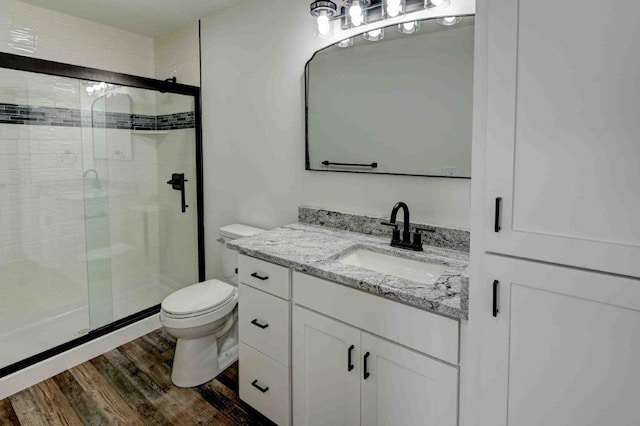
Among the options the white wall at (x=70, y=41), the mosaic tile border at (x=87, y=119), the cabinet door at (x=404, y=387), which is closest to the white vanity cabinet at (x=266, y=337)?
the cabinet door at (x=404, y=387)

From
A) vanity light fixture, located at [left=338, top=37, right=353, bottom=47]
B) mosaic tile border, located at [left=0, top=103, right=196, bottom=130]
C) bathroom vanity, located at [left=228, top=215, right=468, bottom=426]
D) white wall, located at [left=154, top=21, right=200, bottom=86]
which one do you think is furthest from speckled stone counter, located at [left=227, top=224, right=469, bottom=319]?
white wall, located at [left=154, top=21, right=200, bottom=86]

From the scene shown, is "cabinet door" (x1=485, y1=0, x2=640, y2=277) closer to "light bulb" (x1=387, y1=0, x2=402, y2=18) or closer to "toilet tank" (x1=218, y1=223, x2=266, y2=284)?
"light bulb" (x1=387, y1=0, x2=402, y2=18)

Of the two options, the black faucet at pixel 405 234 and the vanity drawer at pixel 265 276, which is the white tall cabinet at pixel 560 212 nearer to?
the black faucet at pixel 405 234

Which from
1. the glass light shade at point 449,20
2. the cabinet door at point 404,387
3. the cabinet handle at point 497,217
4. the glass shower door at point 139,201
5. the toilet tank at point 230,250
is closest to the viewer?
the cabinet handle at point 497,217

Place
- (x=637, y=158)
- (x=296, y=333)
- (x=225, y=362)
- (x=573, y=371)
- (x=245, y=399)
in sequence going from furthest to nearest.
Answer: (x=225, y=362) < (x=245, y=399) < (x=296, y=333) < (x=573, y=371) < (x=637, y=158)

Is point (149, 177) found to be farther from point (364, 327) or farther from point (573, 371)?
point (573, 371)

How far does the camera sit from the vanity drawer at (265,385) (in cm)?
171

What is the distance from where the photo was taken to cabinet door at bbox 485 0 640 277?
81cm

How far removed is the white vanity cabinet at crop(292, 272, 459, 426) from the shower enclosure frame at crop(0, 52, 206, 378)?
158 centimetres

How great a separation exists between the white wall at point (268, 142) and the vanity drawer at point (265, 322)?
26.7 inches

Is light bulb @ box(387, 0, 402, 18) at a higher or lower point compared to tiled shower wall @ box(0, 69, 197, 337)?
higher

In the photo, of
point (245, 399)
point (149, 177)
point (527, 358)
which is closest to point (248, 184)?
point (149, 177)

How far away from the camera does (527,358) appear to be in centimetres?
99

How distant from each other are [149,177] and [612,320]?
2.99m
